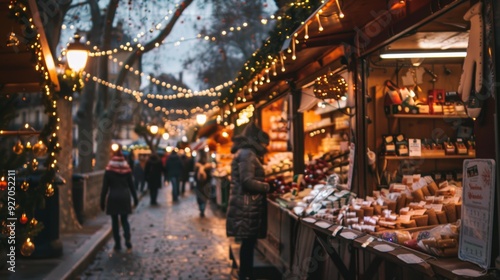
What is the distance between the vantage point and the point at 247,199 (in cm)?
915

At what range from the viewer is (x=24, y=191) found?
306 inches

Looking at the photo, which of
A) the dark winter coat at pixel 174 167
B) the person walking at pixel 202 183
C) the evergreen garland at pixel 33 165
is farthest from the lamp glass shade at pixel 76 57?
the dark winter coat at pixel 174 167

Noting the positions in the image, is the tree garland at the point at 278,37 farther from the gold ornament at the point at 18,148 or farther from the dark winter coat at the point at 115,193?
the gold ornament at the point at 18,148

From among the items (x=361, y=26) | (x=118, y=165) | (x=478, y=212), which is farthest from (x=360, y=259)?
(x=118, y=165)

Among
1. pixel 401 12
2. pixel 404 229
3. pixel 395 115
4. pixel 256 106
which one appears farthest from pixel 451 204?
pixel 256 106

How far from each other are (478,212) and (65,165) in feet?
39.1

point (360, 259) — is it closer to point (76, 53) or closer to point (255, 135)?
point (255, 135)

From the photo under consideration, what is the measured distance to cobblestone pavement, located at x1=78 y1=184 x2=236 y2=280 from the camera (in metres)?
10.5

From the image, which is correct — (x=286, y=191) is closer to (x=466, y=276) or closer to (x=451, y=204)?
(x=451, y=204)

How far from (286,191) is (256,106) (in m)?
6.02

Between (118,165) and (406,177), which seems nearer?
(406,177)

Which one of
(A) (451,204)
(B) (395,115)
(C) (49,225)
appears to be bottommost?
(C) (49,225)

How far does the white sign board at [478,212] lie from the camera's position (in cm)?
443

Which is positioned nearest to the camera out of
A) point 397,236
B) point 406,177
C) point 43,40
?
point 397,236
